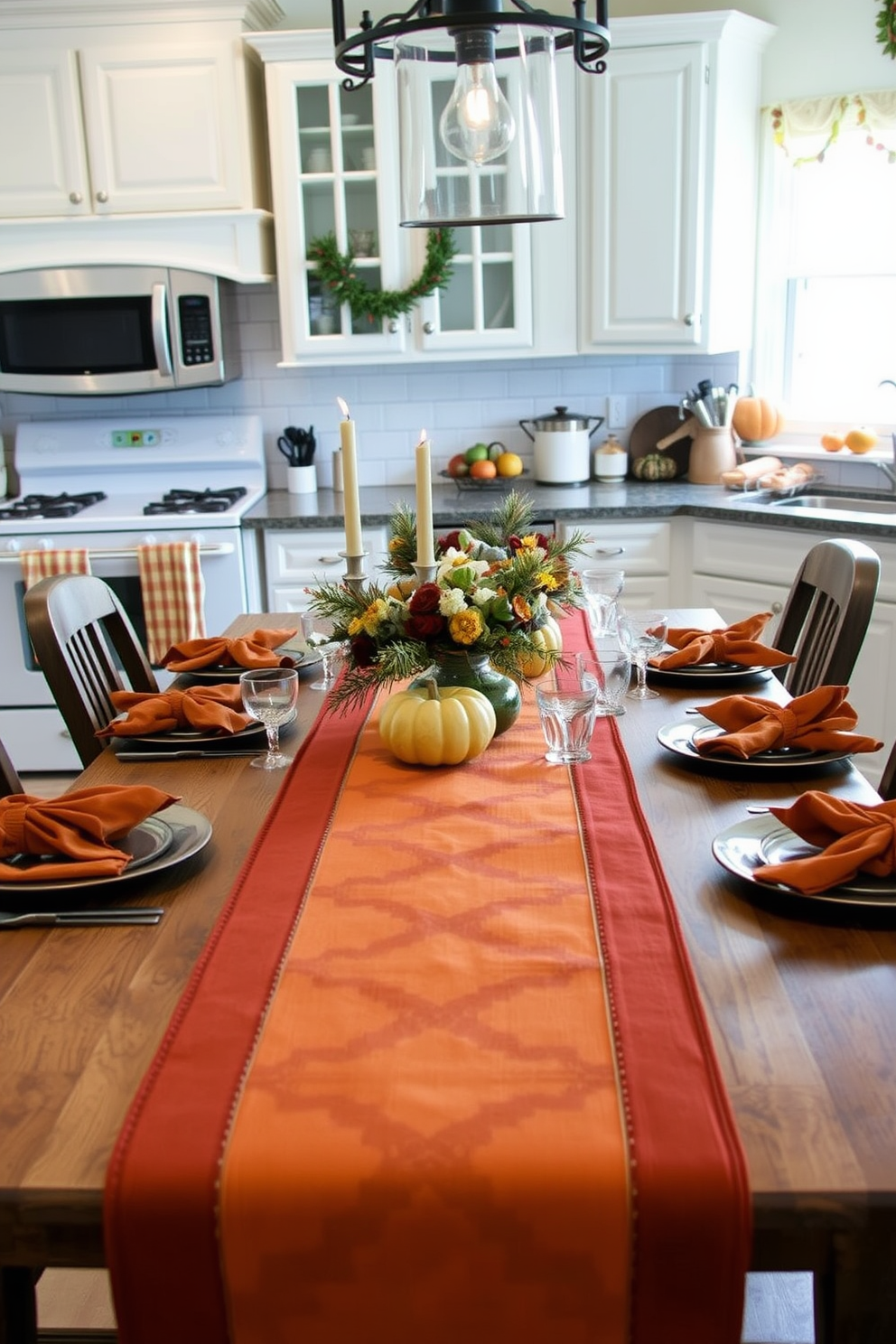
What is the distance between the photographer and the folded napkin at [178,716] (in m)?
2.00

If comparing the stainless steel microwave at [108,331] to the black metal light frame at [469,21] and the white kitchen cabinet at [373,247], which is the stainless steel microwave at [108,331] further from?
the black metal light frame at [469,21]

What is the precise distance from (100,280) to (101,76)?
0.58m

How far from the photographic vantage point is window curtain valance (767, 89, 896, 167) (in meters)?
3.93

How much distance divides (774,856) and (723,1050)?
0.39 m

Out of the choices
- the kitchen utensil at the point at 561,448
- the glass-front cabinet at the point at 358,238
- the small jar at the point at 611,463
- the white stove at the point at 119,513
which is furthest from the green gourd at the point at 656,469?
the white stove at the point at 119,513

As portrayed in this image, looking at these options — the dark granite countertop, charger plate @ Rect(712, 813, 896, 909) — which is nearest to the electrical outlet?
the dark granite countertop

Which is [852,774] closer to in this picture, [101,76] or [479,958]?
[479,958]

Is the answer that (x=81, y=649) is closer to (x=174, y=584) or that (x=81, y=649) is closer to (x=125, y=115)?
(x=174, y=584)

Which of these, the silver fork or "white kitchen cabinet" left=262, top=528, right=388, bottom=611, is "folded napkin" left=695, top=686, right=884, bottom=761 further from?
"white kitchen cabinet" left=262, top=528, right=388, bottom=611

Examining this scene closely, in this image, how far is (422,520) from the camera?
1895 millimetres

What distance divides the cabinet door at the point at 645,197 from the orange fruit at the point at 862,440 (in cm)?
58

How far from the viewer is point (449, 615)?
1.86 metres

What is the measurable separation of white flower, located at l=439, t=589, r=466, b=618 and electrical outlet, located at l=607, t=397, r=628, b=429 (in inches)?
111

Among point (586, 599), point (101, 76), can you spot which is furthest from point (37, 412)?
point (586, 599)
